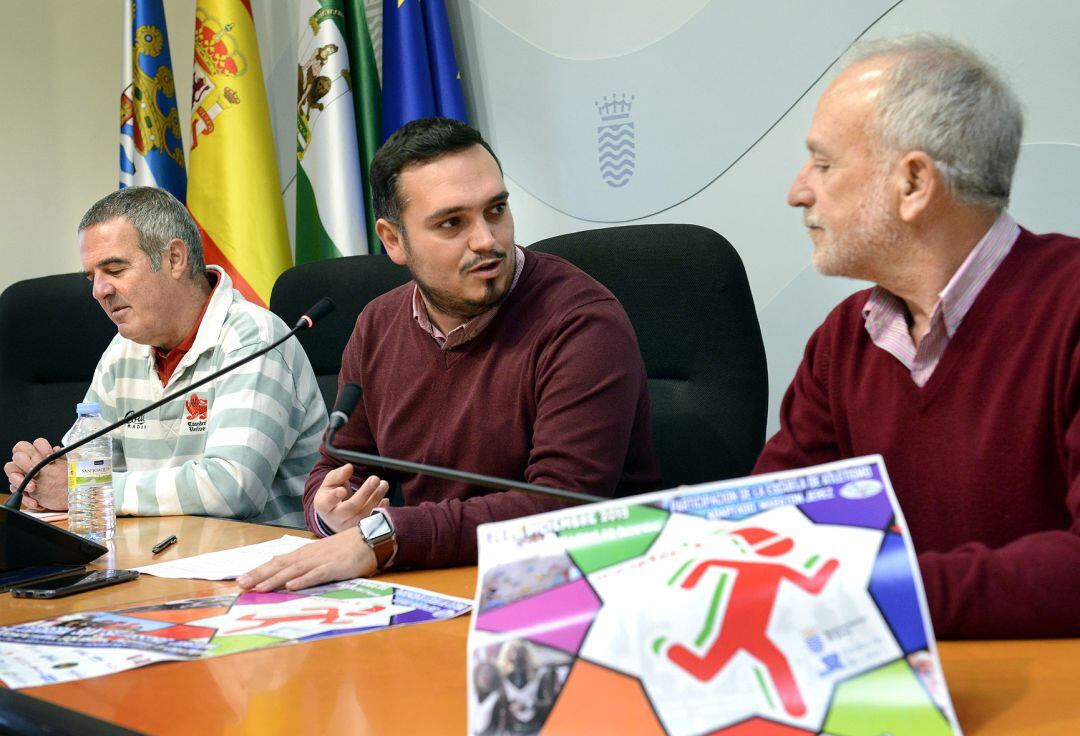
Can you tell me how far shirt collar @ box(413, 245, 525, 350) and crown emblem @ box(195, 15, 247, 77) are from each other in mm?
1852

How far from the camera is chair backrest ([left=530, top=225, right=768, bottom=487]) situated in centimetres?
192

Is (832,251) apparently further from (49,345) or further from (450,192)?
(49,345)

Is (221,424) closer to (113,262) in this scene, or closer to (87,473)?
(87,473)

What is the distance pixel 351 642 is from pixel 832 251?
2.53ft

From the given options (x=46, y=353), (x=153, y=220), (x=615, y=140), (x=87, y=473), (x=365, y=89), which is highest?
Result: (x=365, y=89)

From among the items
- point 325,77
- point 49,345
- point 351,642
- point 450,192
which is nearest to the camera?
point 351,642

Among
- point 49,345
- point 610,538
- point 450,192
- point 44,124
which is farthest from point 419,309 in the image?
point 44,124

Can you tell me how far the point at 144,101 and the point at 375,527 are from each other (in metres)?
2.63

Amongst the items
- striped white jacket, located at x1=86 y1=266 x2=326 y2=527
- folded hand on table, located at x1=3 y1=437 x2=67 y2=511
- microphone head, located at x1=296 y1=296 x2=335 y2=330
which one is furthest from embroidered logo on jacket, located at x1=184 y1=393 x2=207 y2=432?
microphone head, located at x1=296 y1=296 x2=335 y2=330

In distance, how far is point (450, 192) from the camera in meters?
1.86

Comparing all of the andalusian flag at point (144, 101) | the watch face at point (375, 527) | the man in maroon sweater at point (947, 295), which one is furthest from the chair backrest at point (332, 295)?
the man in maroon sweater at point (947, 295)

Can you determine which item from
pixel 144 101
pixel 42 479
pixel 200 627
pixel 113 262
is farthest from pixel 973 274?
pixel 144 101

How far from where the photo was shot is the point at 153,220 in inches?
95.6

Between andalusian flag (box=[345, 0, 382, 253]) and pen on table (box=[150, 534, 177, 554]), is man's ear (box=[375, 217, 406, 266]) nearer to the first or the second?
→ pen on table (box=[150, 534, 177, 554])
